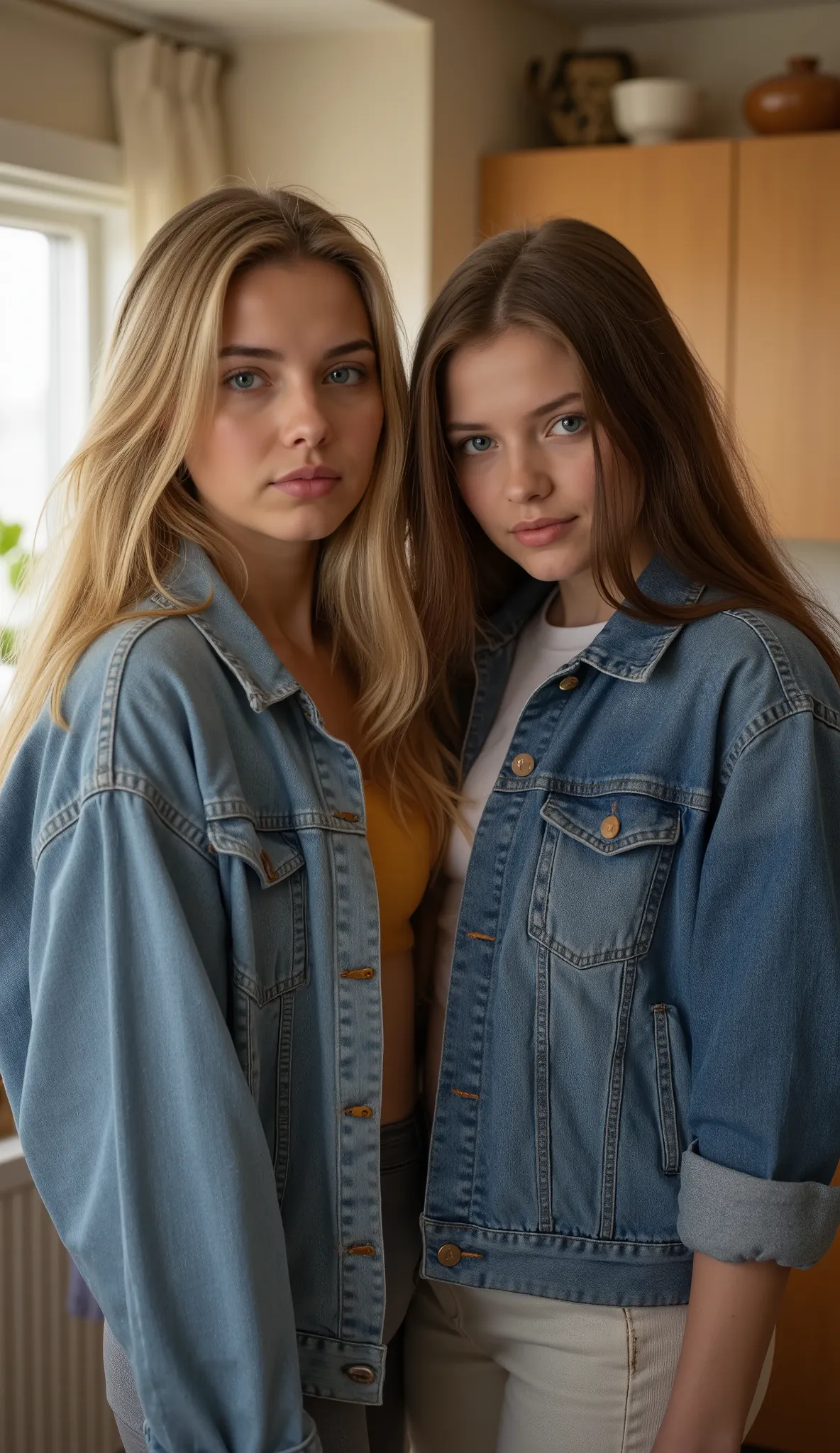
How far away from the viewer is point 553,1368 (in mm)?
1383

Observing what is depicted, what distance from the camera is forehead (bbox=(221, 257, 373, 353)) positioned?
1322 mm

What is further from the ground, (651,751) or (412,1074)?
(651,751)

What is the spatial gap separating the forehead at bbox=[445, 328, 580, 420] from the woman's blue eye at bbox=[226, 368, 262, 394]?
22cm

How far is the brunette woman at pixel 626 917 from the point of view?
1.26 metres

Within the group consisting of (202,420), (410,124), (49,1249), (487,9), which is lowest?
(49,1249)

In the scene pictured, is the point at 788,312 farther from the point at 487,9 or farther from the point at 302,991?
the point at 302,991

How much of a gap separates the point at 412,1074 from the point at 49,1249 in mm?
1237

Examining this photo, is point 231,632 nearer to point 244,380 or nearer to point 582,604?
point 244,380

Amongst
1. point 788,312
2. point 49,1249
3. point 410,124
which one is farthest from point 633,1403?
point 410,124

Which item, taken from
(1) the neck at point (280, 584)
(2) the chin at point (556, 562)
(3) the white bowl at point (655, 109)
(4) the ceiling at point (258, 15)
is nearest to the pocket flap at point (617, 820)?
(2) the chin at point (556, 562)

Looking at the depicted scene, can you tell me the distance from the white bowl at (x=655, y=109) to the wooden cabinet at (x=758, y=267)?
0.23 ft

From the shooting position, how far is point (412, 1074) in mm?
1503

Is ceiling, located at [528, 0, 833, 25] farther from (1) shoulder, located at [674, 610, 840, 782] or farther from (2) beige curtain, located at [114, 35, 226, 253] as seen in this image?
(1) shoulder, located at [674, 610, 840, 782]

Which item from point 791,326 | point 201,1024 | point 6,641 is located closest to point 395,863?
point 201,1024
